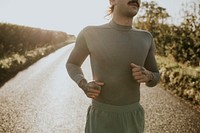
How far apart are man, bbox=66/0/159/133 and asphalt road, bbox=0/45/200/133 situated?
14.4ft

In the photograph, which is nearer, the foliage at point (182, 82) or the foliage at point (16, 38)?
the foliage at point (182, 82)

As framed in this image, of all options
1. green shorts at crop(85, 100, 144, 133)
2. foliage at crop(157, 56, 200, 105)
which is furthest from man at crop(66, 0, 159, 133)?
foliage at crop(157, 56, 200, 105)

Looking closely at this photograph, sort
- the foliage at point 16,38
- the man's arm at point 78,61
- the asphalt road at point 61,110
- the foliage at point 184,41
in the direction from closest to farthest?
the man's arm at point 78,61 < the asphalt road at point 61,110 < the foliage at point 184,41 < the foliage at point 16,38

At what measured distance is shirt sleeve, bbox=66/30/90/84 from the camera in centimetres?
227

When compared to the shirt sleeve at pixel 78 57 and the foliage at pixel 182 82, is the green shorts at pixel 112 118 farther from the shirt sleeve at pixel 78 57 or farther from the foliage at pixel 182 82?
the foliage at pixel 182 82

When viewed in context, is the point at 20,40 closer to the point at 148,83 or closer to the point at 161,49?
the point at 161,49

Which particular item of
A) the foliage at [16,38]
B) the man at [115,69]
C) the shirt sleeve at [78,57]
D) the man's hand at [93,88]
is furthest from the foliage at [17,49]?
the man's hand at [93,88]

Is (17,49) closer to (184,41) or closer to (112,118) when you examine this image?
(184,41)

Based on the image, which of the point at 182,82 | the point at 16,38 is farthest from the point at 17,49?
the point at 182,82

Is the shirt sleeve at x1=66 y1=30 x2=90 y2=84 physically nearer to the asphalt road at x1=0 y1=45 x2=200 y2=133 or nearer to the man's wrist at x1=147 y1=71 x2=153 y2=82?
the man's wrist at x1=147 y1=71 x2=153 y2=82

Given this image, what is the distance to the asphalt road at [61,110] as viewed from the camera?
6.91 metres

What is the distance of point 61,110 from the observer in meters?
8.43

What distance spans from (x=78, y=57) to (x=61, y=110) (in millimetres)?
6264

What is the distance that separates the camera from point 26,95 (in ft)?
33.7
